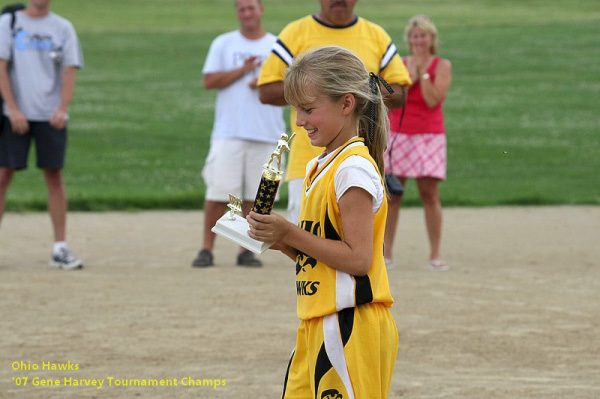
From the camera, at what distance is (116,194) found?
11.3 metres

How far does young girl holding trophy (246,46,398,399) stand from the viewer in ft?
10.1

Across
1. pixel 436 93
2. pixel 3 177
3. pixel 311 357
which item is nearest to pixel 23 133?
pixel 3 177

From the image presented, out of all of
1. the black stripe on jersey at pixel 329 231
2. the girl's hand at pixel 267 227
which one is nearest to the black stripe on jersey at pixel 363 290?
the black stripe on jersey at pixel 329 231

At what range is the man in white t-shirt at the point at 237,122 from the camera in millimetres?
7727

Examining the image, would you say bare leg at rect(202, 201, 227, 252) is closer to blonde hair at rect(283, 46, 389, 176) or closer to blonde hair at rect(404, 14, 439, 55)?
blonde hair at rect(404, 14, 439, 55)

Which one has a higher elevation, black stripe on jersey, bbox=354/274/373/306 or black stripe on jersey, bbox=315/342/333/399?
black stripe on jersey, bbox=354/274/373/306

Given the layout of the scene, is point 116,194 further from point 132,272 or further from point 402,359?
point 402,359

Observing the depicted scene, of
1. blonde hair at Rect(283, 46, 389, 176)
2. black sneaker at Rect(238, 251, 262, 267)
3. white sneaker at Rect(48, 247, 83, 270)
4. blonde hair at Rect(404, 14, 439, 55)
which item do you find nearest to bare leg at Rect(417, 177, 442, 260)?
blonde hair at Rect(404, 14, 439, 55)

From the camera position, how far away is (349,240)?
3076 millimetres

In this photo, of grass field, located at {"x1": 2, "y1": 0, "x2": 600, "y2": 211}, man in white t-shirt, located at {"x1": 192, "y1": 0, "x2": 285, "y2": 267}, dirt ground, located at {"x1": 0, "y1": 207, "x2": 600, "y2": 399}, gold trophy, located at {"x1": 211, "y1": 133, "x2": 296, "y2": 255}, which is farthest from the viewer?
grass field, located at {"x1": 2, "y1": 0, "x2": 600, "y2": 211}

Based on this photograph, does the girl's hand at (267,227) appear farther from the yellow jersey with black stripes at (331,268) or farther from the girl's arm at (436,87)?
the girl's arm at (436,87)

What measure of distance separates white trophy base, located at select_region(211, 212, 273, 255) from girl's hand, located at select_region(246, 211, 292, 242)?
0.03 metres

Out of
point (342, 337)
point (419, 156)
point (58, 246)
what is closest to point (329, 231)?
point (342, 337)

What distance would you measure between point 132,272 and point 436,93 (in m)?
2.62
